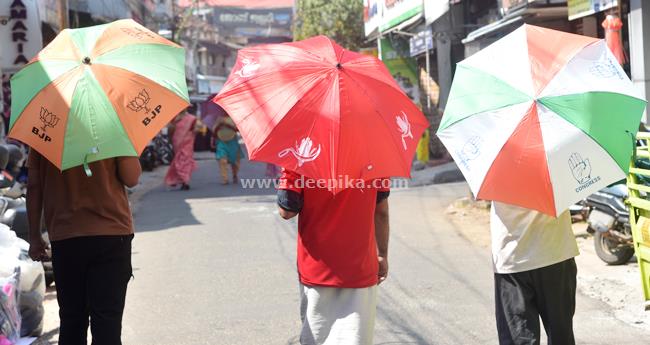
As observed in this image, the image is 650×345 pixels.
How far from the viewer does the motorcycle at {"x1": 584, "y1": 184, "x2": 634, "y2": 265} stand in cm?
809

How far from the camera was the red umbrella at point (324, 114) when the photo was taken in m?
3.58

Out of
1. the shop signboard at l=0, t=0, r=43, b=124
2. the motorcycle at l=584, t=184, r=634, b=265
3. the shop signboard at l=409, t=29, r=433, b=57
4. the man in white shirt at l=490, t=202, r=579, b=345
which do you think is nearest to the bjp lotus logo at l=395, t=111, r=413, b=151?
the man in white shirt at l=490, t=202, r=579, b=345

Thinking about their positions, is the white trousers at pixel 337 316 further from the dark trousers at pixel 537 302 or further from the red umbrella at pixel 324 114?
the dark trousers at pixel 537 302

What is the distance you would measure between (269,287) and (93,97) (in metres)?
4.05

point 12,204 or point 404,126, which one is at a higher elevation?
point 404,126

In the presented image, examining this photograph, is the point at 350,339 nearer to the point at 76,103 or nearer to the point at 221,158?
the point at 76,103

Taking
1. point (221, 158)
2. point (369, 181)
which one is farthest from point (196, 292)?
point (221, 158)

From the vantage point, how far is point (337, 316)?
12.4 feet

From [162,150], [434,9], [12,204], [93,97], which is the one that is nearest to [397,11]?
[434,9]

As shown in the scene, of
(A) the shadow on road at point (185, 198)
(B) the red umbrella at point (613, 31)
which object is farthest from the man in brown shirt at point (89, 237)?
(B) the red umbrella at point (613, 31)

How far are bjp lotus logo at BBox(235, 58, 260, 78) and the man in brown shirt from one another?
714 millimetres

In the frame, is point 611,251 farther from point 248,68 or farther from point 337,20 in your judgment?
point 337,20

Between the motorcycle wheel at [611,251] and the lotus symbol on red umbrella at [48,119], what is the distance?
6097 millimetres

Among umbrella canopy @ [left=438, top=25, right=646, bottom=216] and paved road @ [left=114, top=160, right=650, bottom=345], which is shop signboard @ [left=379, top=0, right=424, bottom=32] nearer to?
paved road @ [left=114, top=160, right=650, bottom=345]
